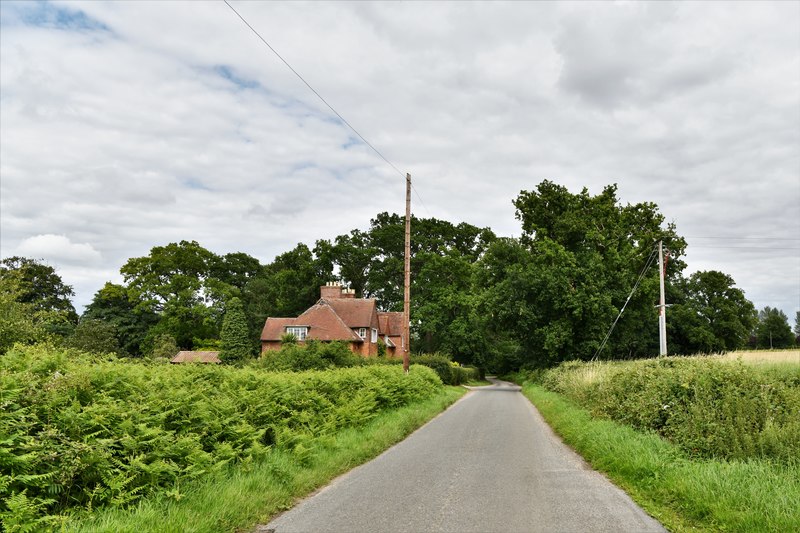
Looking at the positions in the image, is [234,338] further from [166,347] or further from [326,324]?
[326,324]

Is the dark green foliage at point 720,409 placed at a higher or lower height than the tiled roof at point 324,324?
lower

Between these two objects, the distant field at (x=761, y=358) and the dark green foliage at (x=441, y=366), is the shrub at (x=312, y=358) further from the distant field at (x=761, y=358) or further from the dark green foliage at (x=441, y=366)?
the distant field at (x=761, y=358)

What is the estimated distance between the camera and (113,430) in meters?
6.11

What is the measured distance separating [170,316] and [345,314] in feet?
86.5

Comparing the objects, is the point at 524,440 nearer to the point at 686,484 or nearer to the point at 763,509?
the point at 686,484

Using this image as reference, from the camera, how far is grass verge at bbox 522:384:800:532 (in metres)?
6.01

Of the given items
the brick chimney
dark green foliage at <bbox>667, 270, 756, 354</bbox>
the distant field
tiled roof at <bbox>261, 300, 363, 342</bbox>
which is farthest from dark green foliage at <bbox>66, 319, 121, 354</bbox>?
dark green foliage at <bbox>667, 270, 756, 354</bbox>

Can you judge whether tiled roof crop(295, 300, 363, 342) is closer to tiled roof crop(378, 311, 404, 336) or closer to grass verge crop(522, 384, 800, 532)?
tiled roof crop(378, 311, 404, 336)

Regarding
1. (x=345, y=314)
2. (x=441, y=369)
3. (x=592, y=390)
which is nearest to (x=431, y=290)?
(x=345, y=314)

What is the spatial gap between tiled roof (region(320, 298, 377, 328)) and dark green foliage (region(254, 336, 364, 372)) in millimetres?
22539

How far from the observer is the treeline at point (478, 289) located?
4294 cm

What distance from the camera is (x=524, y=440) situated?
44.8 ft

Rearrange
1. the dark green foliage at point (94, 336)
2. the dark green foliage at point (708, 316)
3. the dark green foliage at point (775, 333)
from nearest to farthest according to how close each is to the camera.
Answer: the dark green foliage at point (94, 336)
the dark green foliage at point (708, 316)
the dark green foliage at point (775, 333)

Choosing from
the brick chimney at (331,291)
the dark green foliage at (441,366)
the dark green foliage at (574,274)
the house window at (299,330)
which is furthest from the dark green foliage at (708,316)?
the house window at (299,330)
